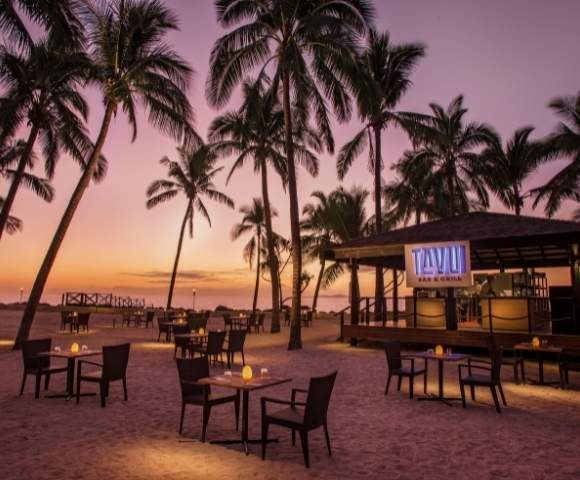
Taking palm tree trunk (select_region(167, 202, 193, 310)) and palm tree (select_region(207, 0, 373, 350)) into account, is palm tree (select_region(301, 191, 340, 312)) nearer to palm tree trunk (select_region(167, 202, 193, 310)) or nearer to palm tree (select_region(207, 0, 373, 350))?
palm tree trunk (select_region(167, 202, 193, 310))

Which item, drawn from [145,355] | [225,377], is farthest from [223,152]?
[225,377]

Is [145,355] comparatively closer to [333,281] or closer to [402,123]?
[402,123]

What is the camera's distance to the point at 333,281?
1230 inches

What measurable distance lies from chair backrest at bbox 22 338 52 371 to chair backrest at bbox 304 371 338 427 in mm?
5142

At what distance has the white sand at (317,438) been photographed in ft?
15.1

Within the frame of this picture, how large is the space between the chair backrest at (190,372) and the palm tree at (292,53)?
904cm

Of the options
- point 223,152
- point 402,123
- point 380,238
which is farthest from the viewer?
point 223,152

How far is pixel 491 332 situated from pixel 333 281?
1898cm

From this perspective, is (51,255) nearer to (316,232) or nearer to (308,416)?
(308,416)

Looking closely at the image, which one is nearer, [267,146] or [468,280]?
[468,280]

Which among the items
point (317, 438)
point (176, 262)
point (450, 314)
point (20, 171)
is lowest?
point (317, 438)

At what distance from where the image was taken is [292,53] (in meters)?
14.8

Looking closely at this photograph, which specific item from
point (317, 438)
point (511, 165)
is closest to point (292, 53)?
point (317, 438)

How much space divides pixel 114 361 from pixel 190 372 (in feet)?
6.52
